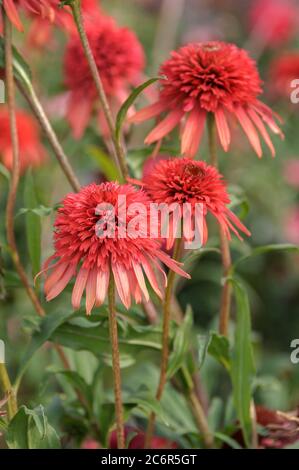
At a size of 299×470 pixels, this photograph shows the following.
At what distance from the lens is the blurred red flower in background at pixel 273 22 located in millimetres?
2309

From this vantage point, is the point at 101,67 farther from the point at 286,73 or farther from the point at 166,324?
the point at 286,73

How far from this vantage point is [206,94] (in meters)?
0.87

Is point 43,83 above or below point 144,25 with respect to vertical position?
below

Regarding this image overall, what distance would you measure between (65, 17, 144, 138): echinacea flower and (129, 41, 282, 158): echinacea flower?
0.23 meters

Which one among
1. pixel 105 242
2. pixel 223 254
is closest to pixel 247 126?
pixel 223 254

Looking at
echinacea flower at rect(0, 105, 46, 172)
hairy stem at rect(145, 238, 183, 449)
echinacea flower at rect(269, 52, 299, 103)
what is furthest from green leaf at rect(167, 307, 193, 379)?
echinacea flower at rect(269, 52, 299, 103)

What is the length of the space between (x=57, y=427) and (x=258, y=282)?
34.8 inches

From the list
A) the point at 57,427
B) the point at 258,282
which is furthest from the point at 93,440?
the point at 258,282

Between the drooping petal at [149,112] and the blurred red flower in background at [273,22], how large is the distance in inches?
58.1

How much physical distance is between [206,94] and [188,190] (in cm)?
14

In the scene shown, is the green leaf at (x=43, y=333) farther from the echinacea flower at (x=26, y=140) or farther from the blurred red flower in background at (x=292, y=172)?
the blurred red flower in background at (x=292, y=172)

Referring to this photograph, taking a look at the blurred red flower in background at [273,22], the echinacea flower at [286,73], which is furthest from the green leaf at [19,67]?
the blurred red flower in background at [273,22]

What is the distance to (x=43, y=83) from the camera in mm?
2094

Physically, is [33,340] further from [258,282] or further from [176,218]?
[258,282]
